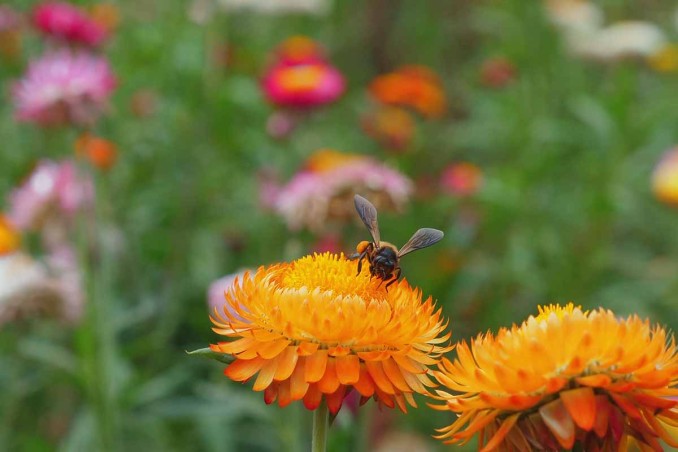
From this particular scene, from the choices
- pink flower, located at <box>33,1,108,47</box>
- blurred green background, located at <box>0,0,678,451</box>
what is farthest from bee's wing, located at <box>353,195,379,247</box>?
pink flower, located at <box>33,1,108,47</box>

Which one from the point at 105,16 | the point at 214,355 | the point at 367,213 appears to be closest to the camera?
the point at 214,355

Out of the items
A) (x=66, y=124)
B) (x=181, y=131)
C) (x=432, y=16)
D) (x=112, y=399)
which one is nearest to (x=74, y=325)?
(x=112, y=399)

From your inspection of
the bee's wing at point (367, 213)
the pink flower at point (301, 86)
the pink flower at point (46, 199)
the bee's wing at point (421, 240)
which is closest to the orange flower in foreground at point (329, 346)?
the bee's wing at point (421, 240)

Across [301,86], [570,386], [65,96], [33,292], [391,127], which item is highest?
[570,386]

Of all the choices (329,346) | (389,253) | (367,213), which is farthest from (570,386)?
(367,213)

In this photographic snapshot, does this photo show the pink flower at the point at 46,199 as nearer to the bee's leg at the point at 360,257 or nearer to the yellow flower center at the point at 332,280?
the bee's leg at the point at 360,257

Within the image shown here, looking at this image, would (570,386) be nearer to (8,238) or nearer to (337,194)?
(337,194)

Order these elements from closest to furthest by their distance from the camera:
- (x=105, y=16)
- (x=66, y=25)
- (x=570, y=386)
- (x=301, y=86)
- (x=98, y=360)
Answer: (x=570, y=386)
(x=98, y=360)
(x=301, y=86)
(x=66, y=25)
(x=105, y=16)
